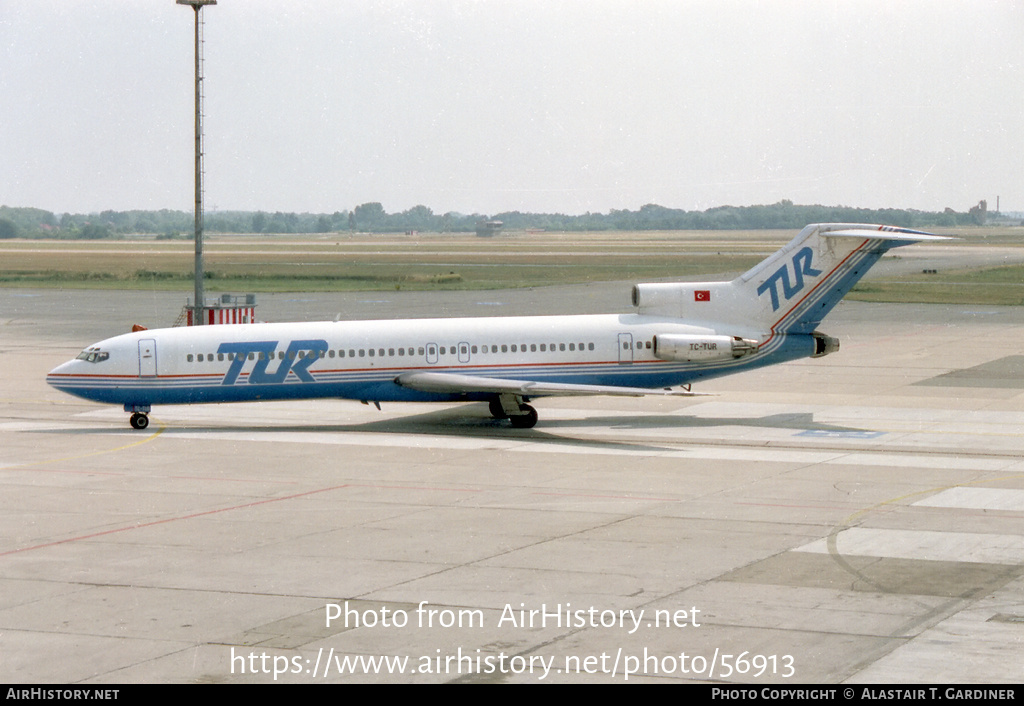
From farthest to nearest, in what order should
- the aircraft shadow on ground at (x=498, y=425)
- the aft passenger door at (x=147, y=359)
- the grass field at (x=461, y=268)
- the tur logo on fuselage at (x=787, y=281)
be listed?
the grass field at (x=461, y=268)
the tur logo on fuselage at (x=787, y=281)
the aft passenger door at (x=147, y=359)
the aircraft shadow on ground at (x=498, y=425)

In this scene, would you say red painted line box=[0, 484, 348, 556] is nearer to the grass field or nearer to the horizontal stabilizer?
the horizontal stabilizer

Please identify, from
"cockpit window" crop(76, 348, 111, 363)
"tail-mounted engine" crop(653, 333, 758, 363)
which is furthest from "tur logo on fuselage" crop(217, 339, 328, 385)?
"tail-mounted engine" crop(653, 333, 758, 363)

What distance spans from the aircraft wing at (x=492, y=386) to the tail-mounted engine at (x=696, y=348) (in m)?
1.79

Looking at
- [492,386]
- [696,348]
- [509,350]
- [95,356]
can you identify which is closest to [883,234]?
[696,348]

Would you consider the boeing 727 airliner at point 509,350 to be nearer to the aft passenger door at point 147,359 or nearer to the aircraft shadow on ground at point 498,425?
the aft passenger door at point 147,359

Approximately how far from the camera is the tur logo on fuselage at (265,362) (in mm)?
34625

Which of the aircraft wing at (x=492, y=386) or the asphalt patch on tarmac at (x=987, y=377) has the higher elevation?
the aircraft wing at (x=492, y=386)

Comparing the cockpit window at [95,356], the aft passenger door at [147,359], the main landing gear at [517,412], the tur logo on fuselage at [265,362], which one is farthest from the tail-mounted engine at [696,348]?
the cockpit window at [95,356]

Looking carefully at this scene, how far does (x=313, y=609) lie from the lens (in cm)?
1716

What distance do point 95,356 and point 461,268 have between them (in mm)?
84409

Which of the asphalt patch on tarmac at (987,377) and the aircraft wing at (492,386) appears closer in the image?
the aircraft wing at (492,386)


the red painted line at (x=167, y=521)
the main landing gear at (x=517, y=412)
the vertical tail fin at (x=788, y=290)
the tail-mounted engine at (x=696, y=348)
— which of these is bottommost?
the red painted line at (x=167, y=521)

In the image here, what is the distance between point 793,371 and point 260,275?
65121 millimetres
